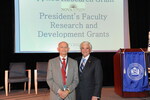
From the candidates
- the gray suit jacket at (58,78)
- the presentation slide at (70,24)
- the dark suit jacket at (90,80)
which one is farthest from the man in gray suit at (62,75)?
the presentation slide at (70,24)

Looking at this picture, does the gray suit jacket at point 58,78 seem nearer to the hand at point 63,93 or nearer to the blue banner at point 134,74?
the hand at point 63,93

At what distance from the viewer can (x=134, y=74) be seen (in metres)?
5.32

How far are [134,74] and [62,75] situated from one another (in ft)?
10.4

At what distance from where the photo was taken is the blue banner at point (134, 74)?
531 cm

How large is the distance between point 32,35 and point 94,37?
1.83 meters

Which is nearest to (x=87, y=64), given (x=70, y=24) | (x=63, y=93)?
(x=63, y=93)

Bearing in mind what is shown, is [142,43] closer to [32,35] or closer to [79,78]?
[32,35]

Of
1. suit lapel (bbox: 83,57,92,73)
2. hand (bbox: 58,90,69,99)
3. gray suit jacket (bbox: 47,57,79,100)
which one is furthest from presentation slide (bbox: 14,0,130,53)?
hand (bbox: 58,90,69,99)

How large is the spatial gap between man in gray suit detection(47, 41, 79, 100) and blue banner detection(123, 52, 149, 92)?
117 inches

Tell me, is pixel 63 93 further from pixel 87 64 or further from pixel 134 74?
pixel 134 74

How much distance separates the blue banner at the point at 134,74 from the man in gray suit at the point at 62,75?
2977 millimetres

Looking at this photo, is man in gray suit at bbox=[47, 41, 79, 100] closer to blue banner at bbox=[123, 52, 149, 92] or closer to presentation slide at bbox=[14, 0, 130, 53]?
blue banner at bbox=[123, 52, 149, 92]

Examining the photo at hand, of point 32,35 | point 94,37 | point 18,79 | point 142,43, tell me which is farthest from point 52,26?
point 142,43

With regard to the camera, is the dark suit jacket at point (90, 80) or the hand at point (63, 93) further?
the dark suit jacket at point (90, 80)
